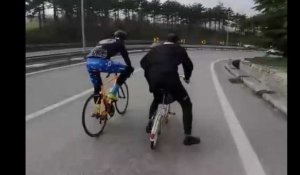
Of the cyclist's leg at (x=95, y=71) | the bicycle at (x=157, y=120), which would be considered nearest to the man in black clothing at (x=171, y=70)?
the bicycle at (x=157, y=120)

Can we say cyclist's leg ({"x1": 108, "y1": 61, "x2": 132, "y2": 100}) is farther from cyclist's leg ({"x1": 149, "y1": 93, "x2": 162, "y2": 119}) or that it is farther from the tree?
the tree

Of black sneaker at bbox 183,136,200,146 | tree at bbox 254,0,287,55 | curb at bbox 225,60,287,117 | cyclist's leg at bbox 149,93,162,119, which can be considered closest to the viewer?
black sneaker at bbox 183,136,200,146

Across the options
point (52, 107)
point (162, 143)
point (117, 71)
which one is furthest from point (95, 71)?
point (52, 107)

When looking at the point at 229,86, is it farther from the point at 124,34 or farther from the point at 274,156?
the point at 274,156

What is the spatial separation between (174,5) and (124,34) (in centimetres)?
9685

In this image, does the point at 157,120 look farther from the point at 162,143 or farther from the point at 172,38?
the point at 172,38

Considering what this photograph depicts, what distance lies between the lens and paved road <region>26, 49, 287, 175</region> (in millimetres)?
6004

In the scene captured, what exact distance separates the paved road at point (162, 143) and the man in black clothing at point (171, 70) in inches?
22.2

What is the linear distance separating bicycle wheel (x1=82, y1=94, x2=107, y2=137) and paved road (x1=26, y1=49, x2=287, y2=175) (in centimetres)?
14

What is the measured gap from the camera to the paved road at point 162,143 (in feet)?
19.7

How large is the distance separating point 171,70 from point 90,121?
1774 mm

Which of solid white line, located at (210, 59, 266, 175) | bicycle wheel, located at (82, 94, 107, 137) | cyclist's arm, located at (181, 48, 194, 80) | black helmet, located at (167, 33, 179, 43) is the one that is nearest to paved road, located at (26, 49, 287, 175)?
solid white line, located at (210, 59, 266, 175)

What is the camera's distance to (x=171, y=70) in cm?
708
